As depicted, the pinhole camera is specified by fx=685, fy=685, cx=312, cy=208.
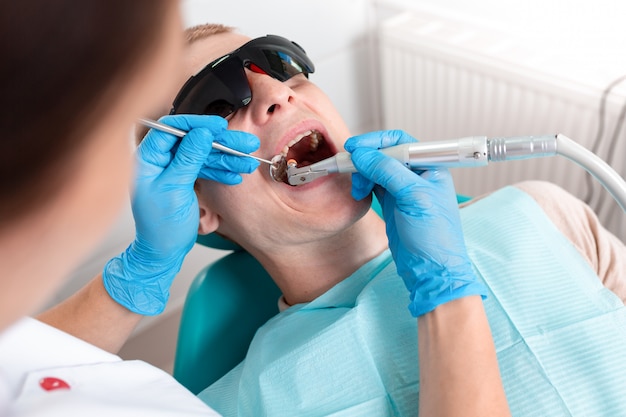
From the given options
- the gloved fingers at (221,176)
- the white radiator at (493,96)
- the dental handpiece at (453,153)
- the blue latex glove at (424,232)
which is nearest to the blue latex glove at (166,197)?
the gloved fingers at (221,176)

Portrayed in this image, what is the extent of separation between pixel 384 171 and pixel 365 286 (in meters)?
0.31

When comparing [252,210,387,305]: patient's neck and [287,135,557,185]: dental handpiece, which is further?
[252,210,387,305]: patient's neck

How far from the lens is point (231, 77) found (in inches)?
52.2

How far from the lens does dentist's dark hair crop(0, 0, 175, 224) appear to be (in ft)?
1.56

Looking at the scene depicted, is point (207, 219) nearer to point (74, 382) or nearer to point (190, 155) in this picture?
point (190, 155)

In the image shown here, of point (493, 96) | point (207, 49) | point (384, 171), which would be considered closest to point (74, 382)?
point (384, 171)

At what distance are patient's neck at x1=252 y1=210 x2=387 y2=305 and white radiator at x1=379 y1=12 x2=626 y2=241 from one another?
794mm

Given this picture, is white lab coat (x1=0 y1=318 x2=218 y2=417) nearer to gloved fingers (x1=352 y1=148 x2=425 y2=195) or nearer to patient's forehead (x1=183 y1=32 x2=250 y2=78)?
gloved fingers (x1=352 y1=148 x2=425 y2=195)

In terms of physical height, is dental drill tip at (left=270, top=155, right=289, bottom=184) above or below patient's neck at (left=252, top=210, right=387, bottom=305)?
above

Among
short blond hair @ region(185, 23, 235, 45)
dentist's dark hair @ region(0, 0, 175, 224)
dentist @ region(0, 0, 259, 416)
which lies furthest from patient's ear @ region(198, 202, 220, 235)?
dentist's dark hair @ region(0, 0, 175, 224)

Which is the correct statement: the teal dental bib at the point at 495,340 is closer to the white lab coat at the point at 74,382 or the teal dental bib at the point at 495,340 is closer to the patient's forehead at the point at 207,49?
the white lab coat at the point at 74,382

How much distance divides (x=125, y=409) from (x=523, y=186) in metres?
1.01

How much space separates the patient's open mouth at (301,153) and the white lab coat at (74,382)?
442 millimetres

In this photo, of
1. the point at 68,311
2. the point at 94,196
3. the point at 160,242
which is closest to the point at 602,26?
the point at 160,242
